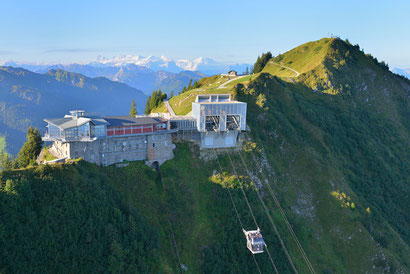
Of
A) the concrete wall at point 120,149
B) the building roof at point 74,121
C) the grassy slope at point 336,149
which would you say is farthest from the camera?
the grassy slope at point 336,149

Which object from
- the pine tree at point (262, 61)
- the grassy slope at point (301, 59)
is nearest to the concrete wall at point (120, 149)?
the grassy slope at point (301, 59)

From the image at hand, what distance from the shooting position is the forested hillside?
43875 mm

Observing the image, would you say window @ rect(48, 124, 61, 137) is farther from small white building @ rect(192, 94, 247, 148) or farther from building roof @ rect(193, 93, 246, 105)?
building roof @ rect(193, 93, 246, 105)

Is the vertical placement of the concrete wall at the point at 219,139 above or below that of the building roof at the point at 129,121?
below

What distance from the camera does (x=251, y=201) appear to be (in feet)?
215

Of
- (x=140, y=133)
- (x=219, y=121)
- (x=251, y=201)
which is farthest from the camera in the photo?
(x=219, y=121)

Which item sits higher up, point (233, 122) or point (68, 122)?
point (68, 122)

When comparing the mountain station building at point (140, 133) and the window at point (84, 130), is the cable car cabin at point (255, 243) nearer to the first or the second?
the mountain station building at point (140, 133)

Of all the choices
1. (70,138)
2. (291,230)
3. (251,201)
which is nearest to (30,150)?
(70,138)

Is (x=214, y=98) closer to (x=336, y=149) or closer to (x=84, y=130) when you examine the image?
(x=84, y=130)

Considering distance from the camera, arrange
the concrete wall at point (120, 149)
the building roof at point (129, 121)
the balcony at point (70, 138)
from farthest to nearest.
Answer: the building roof at point (129, 121)
the concrete wall at point (120, 149)
the balcony at point (70, 138)

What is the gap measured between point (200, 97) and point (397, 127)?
84975 mm

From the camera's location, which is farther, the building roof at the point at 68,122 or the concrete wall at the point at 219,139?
the concrete wall at the point at 219,139

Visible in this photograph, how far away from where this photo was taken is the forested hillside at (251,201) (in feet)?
144
